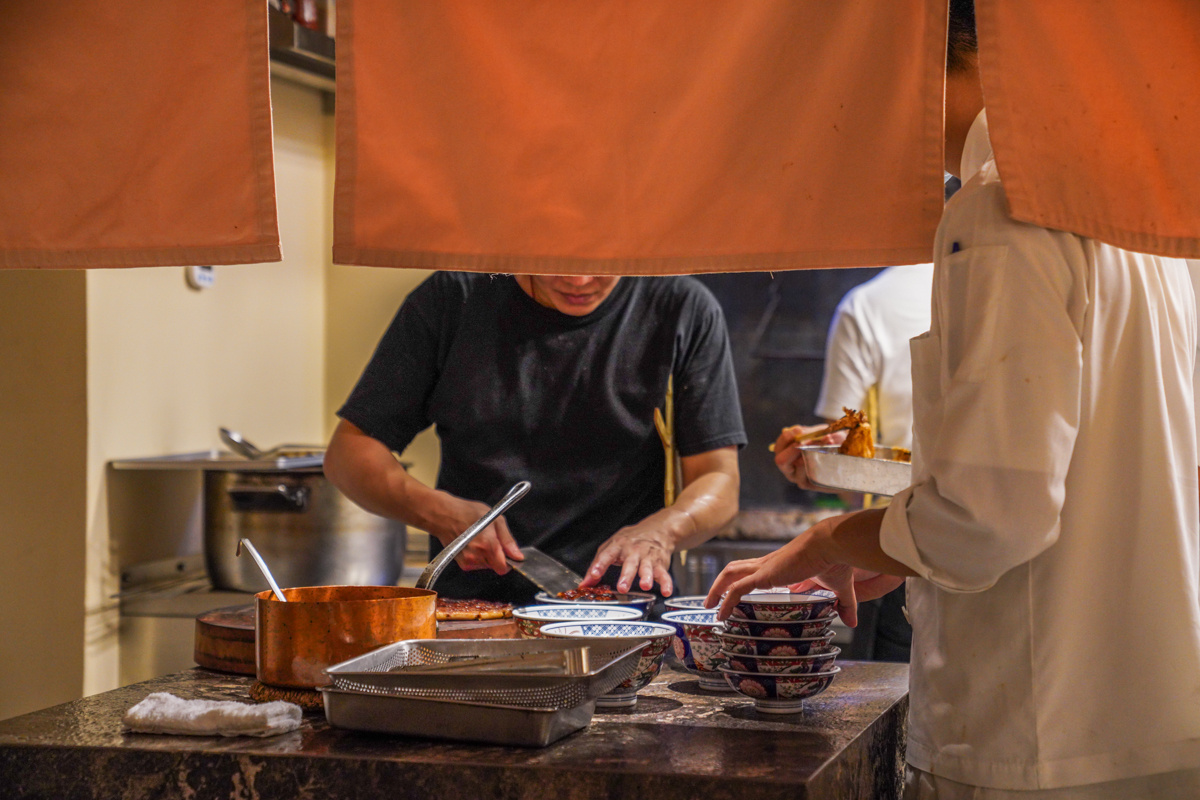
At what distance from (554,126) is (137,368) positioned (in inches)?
93.2

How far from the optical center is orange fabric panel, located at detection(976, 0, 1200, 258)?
139cm

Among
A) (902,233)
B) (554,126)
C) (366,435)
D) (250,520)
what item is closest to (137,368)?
(250,520)

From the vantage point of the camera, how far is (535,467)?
8.56ft

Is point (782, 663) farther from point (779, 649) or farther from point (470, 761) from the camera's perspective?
point (470, 761)

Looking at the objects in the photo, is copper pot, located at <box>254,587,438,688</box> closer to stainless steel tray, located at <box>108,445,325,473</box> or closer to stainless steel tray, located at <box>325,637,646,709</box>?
stainless steel tray, located at <box>325,637,646,709</box>

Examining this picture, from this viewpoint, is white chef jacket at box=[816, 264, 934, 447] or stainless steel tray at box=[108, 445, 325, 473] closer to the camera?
stainless steel tray at box=[108, 445, 325, 473]

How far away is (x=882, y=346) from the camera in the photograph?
3.99 m

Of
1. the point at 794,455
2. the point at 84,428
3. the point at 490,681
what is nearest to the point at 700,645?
the point at 490,681

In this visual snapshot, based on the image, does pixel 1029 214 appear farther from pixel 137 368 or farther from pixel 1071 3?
pixel 137 368

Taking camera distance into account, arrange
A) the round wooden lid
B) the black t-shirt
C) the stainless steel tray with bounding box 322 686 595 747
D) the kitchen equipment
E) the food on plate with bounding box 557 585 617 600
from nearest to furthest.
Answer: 1. the stainless steel tray with bounding box 322 686 595 747
2. the round wooden lid
3. the food on plate with bounding box 557 585 617 600
4. the black t-shirt
5. the kitchen equipment

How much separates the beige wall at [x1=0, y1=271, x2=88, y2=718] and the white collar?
2.72 m

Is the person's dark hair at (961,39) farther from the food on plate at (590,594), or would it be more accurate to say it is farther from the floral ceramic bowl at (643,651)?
the food on plate at (590,594)

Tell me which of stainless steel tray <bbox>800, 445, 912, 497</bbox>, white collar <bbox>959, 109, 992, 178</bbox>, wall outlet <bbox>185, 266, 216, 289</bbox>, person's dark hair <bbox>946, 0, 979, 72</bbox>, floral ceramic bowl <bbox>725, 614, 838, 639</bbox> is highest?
person's dark hair <bbox>946, 0, 979, 72</bbox>

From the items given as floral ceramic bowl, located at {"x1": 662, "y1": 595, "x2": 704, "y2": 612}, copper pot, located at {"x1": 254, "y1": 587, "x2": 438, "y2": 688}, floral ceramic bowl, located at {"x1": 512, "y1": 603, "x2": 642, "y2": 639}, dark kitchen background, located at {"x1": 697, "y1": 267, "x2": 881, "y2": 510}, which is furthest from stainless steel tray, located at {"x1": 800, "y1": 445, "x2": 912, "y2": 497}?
dark kitchen background, located at {"x1": 697, "y1": 267, "x2": 881, "y2": 510}
